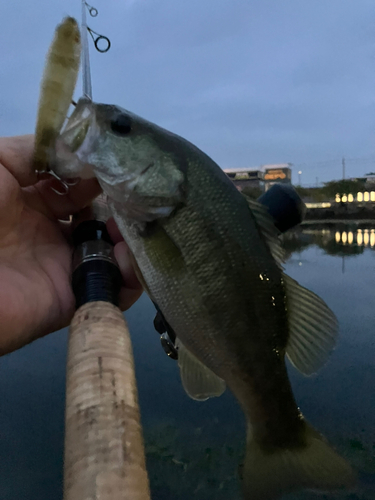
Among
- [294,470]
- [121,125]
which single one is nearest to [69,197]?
[121,125]

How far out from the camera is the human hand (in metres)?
1.72

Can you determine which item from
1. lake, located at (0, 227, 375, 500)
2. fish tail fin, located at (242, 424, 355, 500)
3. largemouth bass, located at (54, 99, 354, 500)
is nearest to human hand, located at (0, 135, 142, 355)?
largemouth bass, located at (54, 99, 354, 500)

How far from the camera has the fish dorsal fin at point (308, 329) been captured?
5.21 feet

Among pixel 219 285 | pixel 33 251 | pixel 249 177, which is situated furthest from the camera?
pixel 249 177

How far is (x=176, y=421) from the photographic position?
5172mm

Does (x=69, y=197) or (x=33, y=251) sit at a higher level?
(x=69, y=197)

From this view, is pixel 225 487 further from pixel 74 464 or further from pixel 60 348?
pixel 60 348

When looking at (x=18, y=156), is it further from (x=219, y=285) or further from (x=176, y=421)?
(x=176, y=421)

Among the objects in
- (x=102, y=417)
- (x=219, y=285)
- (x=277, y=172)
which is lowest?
(x=102, y=417)

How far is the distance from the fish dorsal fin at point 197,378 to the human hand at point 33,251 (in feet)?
2.12

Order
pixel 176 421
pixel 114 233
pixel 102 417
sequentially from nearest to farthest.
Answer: pixel 102 417 < pixel 114 233 < pixel 176 421

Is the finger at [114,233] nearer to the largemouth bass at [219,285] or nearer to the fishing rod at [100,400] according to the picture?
the fishing rod at [100,400]

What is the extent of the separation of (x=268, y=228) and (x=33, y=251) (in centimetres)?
133

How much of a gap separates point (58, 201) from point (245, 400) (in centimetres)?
150
